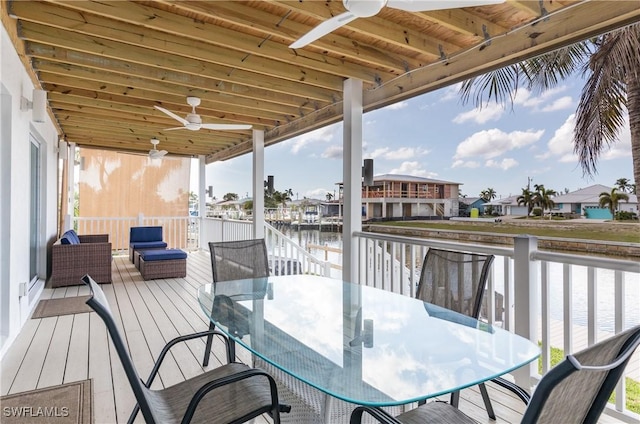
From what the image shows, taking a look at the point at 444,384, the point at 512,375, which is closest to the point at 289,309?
the point at 444,384

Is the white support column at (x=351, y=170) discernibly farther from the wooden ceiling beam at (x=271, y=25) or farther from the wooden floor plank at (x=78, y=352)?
the wooden floor plank at (x=78, y=352)

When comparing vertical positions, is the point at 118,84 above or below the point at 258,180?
above

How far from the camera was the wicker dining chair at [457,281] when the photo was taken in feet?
6.74

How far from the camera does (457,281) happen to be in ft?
7.13

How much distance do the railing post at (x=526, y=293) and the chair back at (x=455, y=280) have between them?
1.65 ft

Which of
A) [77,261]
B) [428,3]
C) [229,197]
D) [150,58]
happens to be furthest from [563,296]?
[229,197]

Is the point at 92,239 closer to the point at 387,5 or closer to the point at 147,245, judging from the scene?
the point at 147,245

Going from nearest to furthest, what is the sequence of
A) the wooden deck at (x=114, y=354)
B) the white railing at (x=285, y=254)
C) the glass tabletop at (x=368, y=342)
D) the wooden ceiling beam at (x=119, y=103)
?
the glass tabletop at (x=368, y=342), the wooden deck at (x=114, y=354), the wooden ceiling beam at (x=119, y=103), the white railing at (x=285, y=254)

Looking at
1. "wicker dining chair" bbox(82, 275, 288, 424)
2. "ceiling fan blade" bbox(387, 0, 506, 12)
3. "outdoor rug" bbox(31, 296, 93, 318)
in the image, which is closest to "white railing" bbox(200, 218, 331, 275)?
"outdoor rug" bbox(31, 296, 93, 318)

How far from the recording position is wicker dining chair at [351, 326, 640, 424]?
762mm

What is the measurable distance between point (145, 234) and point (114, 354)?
4.95m

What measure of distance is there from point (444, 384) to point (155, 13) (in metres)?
3.17

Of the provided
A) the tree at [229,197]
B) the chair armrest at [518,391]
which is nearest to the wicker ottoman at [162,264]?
the tree at [229,197]

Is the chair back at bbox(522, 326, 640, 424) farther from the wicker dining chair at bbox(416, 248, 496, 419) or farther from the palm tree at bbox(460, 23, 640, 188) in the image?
the palm tree at bbox(460, 23, 640, 188)
